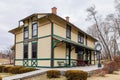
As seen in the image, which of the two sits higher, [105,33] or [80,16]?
[80,16]

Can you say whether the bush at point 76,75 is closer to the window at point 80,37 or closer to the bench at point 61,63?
the bench at point 61,63

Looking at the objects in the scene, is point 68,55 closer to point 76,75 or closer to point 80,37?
point 80,37

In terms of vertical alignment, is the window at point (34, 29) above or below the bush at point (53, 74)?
above

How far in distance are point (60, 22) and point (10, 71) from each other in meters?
7.57

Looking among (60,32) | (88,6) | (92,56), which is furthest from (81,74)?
(88,6)

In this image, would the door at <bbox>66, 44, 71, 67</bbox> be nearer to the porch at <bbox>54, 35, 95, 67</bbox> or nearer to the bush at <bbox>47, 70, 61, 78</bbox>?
the porch at <bbox>54, 35, 95, 67</bbox>

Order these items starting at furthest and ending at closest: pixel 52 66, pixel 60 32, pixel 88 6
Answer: pixel 88 6 → pixel 60 32 → pixel 52 66

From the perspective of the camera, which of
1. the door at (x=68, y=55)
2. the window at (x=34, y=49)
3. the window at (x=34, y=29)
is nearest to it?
the window at (x=34, y=49)

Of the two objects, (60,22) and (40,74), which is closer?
(40,74)

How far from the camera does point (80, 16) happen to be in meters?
47.8

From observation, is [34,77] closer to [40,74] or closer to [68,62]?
[40,74]

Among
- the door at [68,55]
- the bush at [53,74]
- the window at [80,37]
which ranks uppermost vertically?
the window at [80,37]

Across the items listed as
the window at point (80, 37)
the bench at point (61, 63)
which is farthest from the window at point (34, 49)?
the window at point (80, 37)

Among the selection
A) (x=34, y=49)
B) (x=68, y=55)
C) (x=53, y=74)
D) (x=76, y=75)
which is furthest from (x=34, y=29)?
(x=76, y=75)
